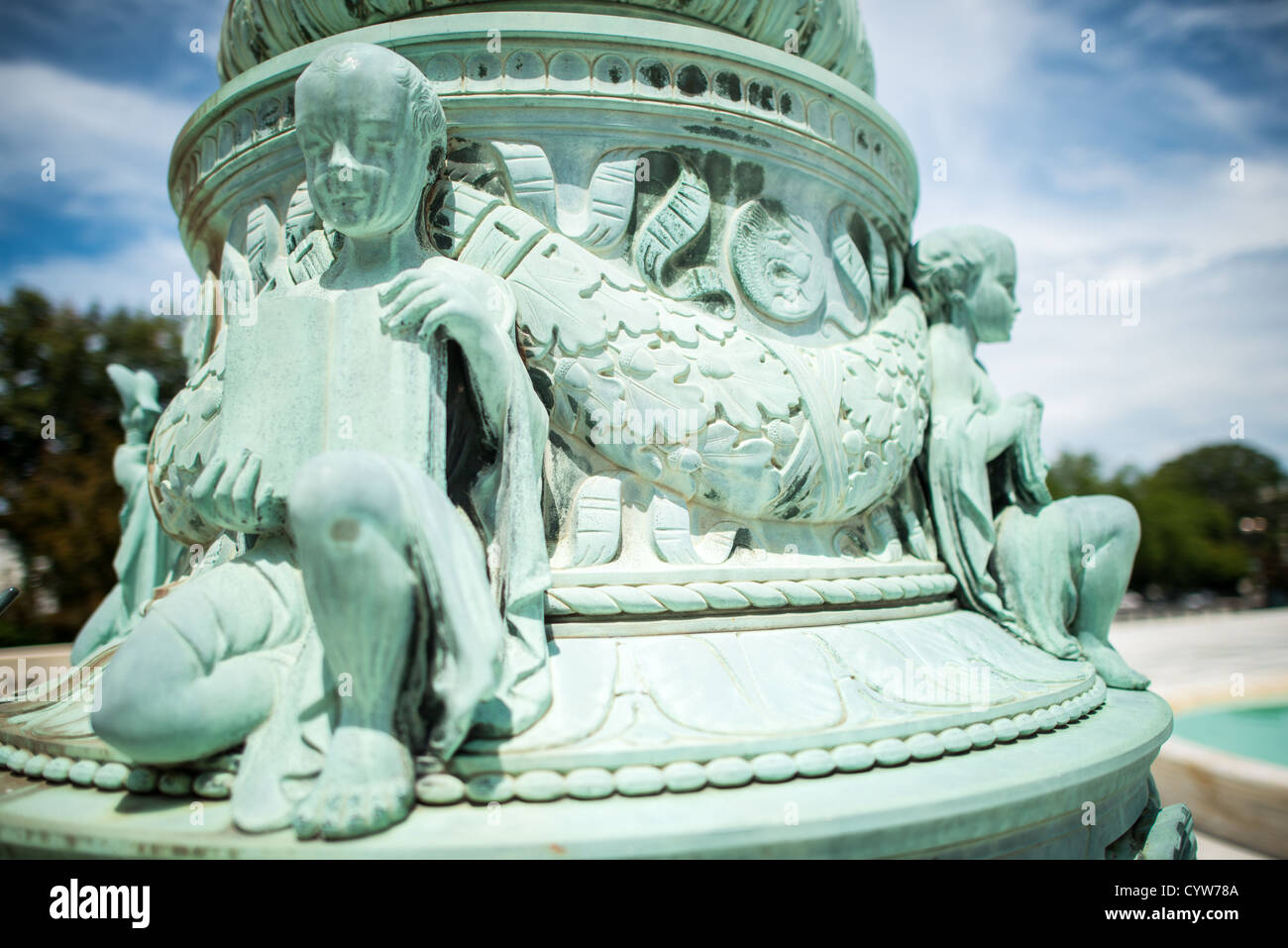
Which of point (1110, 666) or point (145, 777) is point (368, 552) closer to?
point (145, 777)

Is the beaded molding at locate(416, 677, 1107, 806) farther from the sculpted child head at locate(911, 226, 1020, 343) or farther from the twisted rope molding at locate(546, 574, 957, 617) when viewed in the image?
the sculpted child head at locate(911, 226, 1020, 343)

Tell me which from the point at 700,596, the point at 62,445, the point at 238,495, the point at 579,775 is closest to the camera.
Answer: the point at 579,775

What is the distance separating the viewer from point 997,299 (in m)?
3.78

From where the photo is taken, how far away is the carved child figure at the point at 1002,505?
11.5ft

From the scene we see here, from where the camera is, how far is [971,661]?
2.91m

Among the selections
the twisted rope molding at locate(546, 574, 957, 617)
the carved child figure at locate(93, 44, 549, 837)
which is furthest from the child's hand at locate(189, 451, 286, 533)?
the twisted rope molding at locate(546, 574, 957, 617)

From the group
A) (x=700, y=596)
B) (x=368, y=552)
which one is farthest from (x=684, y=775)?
(x=368, y=552)

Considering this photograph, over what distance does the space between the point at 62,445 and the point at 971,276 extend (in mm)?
15788

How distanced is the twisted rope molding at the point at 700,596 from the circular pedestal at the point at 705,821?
628 millimetres

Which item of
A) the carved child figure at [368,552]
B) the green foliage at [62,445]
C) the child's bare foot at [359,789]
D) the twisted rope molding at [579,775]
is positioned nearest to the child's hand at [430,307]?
the carved child figure at [368,552]

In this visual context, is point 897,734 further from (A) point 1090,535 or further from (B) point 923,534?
(A) point 1090,535

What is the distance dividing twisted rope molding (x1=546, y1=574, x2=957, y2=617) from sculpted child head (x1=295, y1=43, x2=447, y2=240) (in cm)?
128

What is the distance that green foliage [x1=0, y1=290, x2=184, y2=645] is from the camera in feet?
41.5

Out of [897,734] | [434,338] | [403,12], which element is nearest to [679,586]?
[897,734]
